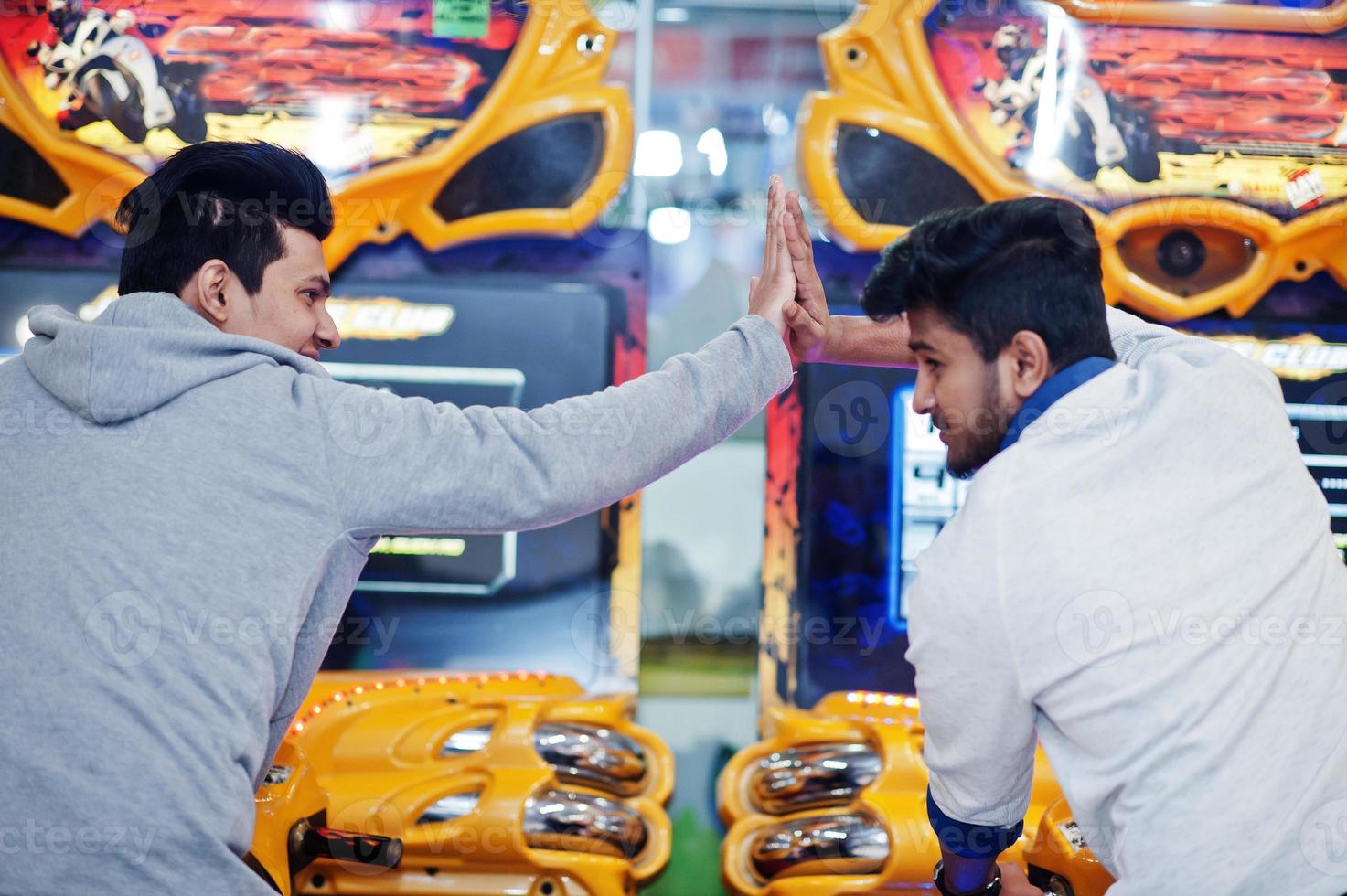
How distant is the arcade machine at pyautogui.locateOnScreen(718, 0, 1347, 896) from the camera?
107 inches

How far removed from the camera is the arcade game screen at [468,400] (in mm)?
2750

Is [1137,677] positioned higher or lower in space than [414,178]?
lower

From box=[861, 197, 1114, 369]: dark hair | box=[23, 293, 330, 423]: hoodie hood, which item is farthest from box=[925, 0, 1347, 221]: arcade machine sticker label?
box=[23, 293, 330, 423]: hoodie hood

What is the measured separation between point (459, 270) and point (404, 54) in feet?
1.65

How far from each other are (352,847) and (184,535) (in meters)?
0.88

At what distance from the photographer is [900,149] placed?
272 centimetres

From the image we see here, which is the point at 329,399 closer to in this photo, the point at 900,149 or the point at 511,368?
the point at 511,368

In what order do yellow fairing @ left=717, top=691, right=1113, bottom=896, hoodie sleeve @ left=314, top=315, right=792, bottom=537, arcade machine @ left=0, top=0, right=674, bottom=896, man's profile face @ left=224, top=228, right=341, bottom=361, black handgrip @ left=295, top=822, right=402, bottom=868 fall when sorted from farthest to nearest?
arcade machine @ left=0, top=0, right=674, bottom=896, yellow fairing @ left=717, top=691, right=1113, bottom=896, black handgrip @ left=295, top=822, right=402, bottom=868, man's profile face @ left=224, top=228, right=341, bottom=361, hoodie sleeve @ left=314, top=315, right=792, bottom=537

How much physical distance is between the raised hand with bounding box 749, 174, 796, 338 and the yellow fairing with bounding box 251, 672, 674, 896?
111cm

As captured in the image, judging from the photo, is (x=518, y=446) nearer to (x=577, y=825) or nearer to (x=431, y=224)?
(x=577, y=825)

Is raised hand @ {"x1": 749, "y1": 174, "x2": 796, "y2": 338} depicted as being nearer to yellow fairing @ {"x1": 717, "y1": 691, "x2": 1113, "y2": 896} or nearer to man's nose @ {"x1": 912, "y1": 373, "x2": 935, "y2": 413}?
man's nose @ {"x1": 912, "y1": 373, "x2": 935, "y2": 413}

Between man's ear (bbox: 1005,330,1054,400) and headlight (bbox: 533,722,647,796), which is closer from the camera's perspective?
man's ear (bbox: 1005,330,1054,400)

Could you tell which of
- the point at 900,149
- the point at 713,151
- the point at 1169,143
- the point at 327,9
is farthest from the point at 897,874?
the point at 327,9

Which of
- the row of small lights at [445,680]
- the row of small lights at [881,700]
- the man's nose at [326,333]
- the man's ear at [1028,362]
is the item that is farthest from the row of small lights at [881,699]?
the man's nose at [326,333]
